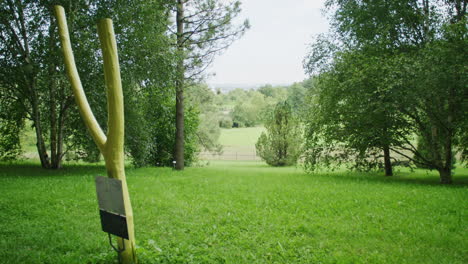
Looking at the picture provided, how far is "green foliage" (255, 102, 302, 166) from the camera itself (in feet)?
87.5

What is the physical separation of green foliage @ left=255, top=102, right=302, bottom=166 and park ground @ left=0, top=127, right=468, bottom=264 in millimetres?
17172

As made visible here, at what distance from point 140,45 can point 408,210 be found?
10.8 metres

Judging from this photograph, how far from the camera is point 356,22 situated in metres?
15.1

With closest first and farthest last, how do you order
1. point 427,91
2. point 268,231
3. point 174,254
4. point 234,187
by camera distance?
point 174,254 → point 268,231 → point 234,187 → point 427,91

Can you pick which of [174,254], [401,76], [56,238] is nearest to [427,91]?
[401,76]

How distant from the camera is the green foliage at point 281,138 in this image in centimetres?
2666

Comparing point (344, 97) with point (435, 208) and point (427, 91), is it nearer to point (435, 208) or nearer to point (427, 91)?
point (427, 91)

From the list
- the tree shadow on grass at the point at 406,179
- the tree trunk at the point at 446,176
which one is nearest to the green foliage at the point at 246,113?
the tree shadow on grass at the point at 406,179

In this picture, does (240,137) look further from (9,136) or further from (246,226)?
(246,226)

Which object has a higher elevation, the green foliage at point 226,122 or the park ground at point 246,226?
the green foliage at point 226,122

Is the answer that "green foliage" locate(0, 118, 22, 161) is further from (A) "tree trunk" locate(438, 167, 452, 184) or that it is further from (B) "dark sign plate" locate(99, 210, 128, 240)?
(A) "tree trunk" locate(438, 167, 452, 184)

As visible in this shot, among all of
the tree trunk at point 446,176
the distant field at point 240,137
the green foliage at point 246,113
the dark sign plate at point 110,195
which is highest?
the green foliage at point 246,113

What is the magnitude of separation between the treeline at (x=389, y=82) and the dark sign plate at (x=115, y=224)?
10886 millimetres

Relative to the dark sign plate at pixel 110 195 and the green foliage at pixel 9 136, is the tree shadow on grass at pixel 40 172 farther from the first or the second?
the dark sign plate at pixel 110 195
